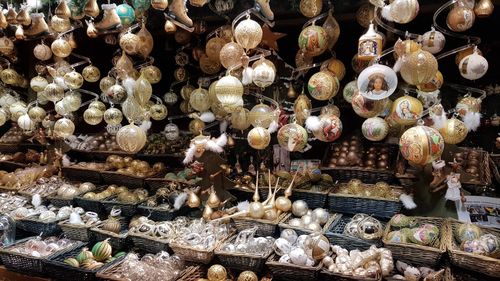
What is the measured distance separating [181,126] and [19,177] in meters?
1.80

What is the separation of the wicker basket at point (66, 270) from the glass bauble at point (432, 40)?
264 cm

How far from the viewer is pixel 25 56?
5348mm

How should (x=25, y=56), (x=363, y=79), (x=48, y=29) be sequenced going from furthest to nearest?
(x=25, y=56) < (x=48, y=29) < (x=363, y=79)

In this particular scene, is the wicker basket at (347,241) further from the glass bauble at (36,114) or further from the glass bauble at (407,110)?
the glass bauble at (36,114)

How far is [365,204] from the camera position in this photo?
3.19m

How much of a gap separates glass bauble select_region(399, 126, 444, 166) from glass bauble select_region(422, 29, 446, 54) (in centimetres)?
54

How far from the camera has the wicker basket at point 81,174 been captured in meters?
4.40

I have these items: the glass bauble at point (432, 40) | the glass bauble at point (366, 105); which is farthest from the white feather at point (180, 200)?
the glass bauble at point (432, 40)

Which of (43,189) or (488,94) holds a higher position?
(488,94)

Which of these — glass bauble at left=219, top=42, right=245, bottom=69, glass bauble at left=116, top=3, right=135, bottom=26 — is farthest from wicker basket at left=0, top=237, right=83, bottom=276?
glass bauble at left=219, top=42, right=245, bottom=69

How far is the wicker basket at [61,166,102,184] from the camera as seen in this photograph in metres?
4.40

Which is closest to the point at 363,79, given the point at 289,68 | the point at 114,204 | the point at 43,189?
the point at 289,68

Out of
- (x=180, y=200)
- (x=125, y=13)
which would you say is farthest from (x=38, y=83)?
(x=180, y=200)

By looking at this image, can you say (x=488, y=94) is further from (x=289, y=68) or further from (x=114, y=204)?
(x=114, y=204)
